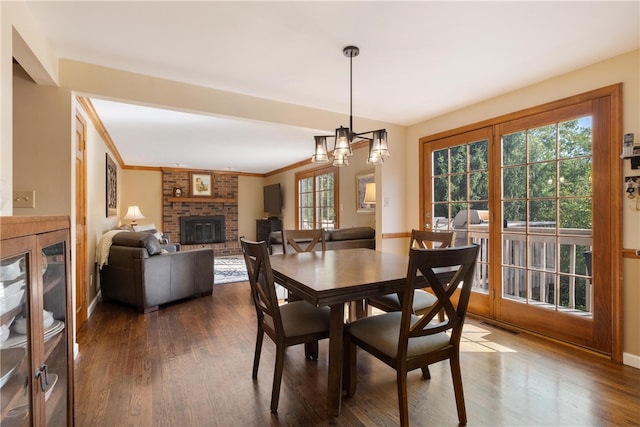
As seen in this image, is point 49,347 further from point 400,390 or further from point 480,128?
point 480,128

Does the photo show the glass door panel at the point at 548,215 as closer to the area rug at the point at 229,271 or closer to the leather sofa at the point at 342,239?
the leather sofa at the point at 342,239

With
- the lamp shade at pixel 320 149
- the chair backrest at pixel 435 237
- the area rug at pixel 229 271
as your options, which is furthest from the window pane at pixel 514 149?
the area rug at pixel 229 271

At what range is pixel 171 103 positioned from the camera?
2.67 meters

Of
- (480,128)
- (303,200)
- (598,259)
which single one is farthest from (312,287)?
(303,200)

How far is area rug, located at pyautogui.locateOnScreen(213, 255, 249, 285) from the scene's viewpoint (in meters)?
5.02

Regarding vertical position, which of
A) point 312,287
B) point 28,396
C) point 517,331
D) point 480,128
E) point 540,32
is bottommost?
point 517,331

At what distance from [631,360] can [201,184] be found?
26.2 ft

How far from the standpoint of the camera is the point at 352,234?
407 centimetres

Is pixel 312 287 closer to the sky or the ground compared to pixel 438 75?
closer to the ground

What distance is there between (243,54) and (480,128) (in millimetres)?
2421

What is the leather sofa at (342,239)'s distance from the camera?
Result: 379 cm

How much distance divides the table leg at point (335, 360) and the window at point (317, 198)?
4271 mm

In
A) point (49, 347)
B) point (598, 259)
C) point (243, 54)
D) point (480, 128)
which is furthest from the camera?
point (480, 128)

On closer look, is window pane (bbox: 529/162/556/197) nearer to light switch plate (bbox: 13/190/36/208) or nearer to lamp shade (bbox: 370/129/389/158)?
lamp shade (bbox: 370/129/389/158)
